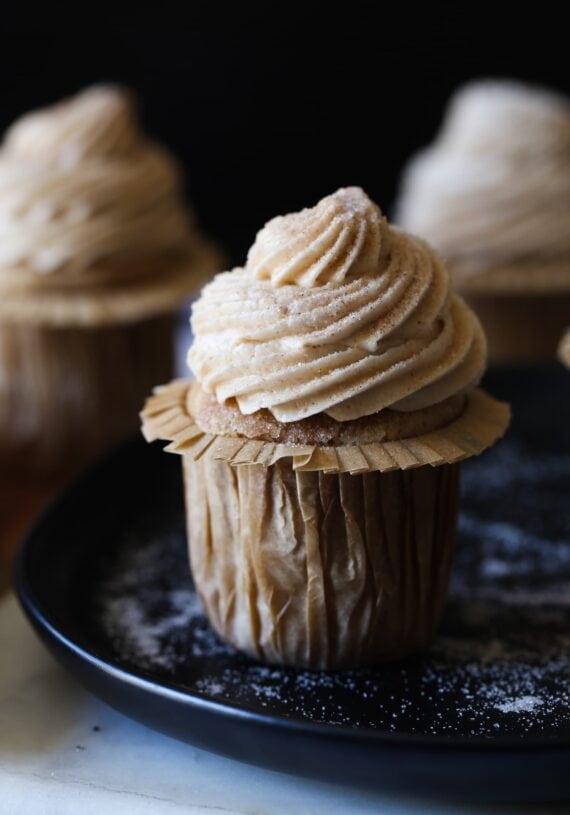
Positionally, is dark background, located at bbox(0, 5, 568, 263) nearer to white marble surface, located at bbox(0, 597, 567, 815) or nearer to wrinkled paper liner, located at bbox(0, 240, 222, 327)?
wrinkled paper liner, located at bbox(0, 240, 222, 327)

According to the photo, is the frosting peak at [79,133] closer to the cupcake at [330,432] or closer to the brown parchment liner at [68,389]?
the brown parchment liner at [68,389]

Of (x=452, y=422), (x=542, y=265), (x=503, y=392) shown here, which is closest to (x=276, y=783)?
(x=452, y=422)

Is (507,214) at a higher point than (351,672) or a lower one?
higher

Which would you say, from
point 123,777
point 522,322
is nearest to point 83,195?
point 522,322

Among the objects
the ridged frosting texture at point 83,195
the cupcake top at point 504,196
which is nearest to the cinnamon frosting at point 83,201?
the ridged frosting texture at point 83,195

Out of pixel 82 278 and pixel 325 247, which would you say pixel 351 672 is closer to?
pixel 325 247

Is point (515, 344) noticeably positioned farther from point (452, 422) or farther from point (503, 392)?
point (452, 422)
